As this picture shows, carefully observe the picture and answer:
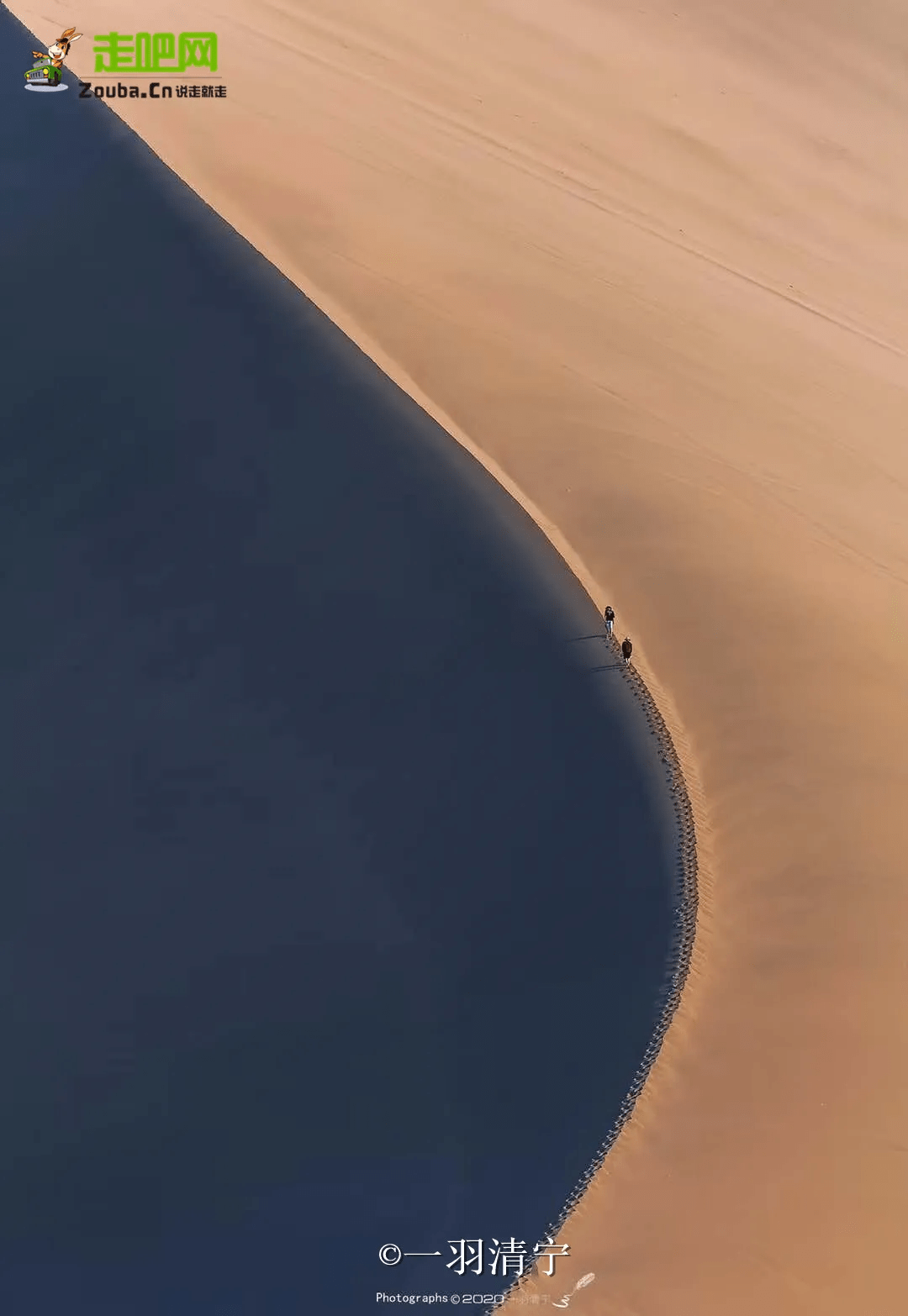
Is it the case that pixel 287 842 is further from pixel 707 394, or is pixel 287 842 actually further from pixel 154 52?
pixel 154 52

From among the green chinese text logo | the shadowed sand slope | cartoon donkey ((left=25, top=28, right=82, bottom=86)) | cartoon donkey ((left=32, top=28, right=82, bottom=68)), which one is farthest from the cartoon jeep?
the shadowed sand slope

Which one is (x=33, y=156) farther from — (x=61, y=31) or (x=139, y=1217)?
(x=139, y=1217)

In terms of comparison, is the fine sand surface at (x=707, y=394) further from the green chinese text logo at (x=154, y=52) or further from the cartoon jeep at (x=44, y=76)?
the cartoon jeep at (x=44, y=76)

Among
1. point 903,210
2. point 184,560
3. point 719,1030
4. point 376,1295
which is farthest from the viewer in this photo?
point 903,210

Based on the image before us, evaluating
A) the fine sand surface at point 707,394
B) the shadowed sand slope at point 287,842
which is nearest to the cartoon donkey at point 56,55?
the fine sand surface at point 707,394

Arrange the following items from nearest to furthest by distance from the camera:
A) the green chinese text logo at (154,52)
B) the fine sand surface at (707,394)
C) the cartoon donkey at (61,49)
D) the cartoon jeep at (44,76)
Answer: the fine sand surface at (707,394), the cartoon jeep at (44,76), the cartoon donkey at (61,49), the green chinese text logo at (154,52)

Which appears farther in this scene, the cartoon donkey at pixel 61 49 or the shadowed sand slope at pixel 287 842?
the cartoon donkey at pixel 61 49

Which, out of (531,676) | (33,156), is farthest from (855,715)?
(33,156)
